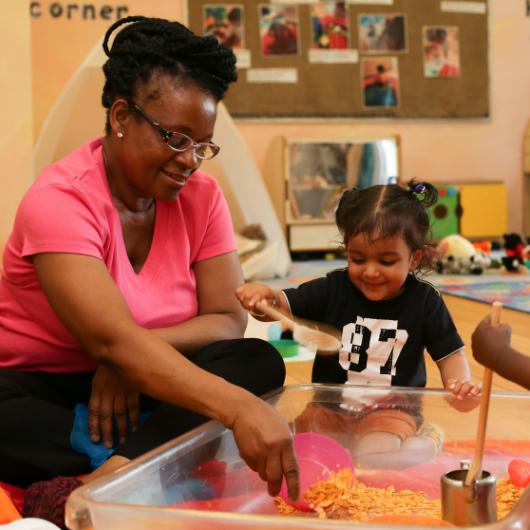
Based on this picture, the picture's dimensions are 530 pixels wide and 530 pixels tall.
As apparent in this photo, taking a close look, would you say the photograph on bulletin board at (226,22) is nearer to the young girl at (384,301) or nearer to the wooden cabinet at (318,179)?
the wooden cabinet at (318,179)

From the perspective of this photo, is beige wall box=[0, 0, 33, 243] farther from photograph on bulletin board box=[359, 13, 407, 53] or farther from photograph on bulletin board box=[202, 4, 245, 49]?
photograph on bulletin board box=[359, 13, 407, 53]

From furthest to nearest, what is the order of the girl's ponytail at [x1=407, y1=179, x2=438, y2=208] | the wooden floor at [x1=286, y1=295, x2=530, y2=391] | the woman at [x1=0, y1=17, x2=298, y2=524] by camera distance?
the wooden floor at [x1=286, y1=295, x2=530, y2=391] < the girl's ponytail at [x1=407, y1=179, x2=438, y2=208] < the woman at [x1=0, y1=17, x2=298, y2=524]

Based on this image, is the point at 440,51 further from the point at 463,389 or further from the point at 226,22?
the point at 463,389

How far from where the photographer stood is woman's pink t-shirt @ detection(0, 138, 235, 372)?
1.07 metres

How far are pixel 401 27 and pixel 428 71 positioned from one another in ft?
0.91

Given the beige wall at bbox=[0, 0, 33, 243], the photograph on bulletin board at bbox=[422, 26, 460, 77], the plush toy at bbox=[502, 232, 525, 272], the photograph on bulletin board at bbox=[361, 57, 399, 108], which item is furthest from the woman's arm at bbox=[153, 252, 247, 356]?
the photograph on bulletin board at bbox=[422, 26, 460, 77]

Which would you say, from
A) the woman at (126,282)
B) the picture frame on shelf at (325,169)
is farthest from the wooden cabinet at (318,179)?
the woman at (126,282)

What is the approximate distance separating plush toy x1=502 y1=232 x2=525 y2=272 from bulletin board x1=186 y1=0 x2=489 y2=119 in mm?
1233

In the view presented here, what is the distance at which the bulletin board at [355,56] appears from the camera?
445cm

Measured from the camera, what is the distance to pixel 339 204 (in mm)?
1355

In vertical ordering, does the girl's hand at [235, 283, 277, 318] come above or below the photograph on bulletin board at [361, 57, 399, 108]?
below

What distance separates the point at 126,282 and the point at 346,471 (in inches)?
15.0

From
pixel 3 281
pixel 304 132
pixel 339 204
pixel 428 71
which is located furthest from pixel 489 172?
pixel 3 281

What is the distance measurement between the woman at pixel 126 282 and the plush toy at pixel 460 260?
95.4 inches
